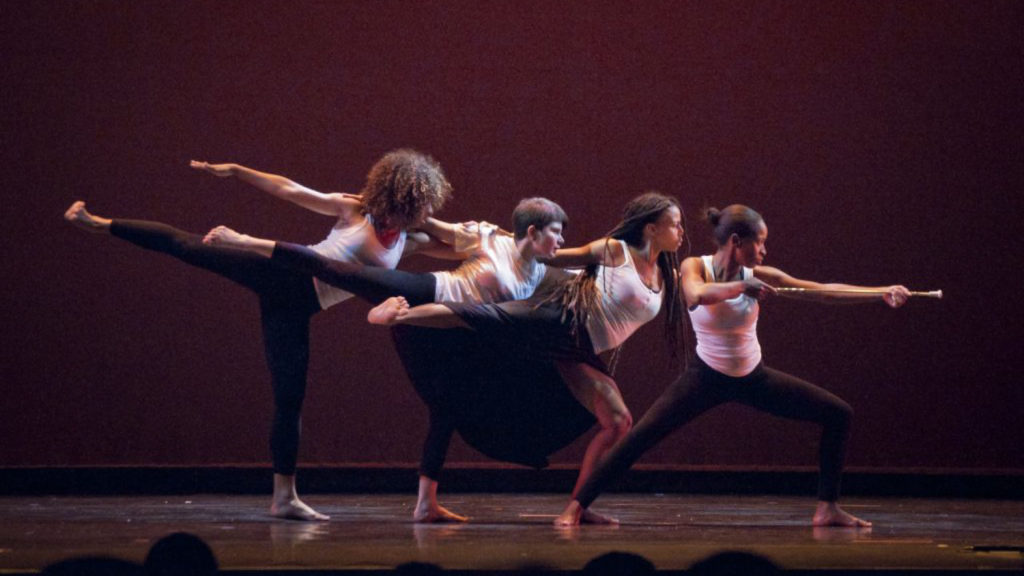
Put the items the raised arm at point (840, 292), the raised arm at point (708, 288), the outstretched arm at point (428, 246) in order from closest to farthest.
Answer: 1. the raised arm at point (708, 288)
2. the raised arm at point (840, 292)
3. the outstretched arm at point (428, 246)

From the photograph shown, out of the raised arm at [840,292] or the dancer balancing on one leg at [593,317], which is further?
the dancer balancing on one leg at [593,317]

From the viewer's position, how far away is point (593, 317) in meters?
4.12

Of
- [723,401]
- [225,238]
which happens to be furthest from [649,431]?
[225,238]

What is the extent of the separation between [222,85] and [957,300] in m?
4.06

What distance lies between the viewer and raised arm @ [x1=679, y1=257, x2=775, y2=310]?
3.74m

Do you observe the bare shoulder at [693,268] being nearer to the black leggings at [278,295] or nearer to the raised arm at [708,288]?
the raised arm at [708,288]

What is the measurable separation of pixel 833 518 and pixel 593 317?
1.10 m

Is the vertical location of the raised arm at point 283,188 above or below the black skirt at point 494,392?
above

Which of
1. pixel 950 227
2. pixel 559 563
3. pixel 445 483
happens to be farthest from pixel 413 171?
pixel 950 227

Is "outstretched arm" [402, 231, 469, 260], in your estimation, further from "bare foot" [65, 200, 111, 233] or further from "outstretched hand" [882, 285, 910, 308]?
"outstretched hand" [882, 285, 910, 308]

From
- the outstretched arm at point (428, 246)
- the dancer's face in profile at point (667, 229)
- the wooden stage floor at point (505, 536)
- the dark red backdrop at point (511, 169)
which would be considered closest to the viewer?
the wooden stage floor at point (505, 536)

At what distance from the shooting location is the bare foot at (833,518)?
4.02 metres

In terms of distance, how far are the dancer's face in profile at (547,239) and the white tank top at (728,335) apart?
1.75ft

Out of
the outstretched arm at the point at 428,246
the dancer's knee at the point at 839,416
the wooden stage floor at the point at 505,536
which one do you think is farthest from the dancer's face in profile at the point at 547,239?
the dancer's knee at the point at 839,416
